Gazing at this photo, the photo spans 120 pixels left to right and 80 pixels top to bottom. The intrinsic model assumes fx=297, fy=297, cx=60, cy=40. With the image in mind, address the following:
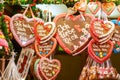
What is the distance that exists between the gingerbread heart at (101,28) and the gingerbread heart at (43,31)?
0.77 feet

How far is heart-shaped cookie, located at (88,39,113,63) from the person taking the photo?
5.57ft

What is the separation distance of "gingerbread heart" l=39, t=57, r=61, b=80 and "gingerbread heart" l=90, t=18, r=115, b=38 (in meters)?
0.32

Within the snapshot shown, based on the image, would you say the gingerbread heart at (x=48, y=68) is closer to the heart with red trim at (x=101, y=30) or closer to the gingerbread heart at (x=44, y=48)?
the gingerbread heart at (x=44, y=48)

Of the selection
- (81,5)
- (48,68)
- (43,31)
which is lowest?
(48,68)

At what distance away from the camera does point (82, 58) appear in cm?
308

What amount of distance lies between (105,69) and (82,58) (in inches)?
52.0

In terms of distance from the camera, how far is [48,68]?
1768 millimetres

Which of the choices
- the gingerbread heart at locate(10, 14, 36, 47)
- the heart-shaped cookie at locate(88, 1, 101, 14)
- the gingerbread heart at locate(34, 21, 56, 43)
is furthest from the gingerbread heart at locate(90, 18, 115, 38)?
the gingerbread heart at locate(10, 14, 36, 47)

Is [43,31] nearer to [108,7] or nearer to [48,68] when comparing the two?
[48,68]

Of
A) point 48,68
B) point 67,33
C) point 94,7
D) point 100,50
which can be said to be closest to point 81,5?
point 94,7

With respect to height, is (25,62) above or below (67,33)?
below

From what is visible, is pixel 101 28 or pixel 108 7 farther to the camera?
pixel 108 7

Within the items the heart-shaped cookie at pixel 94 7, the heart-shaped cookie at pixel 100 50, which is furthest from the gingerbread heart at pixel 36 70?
the heart-shaped cookie at pixel 94 7

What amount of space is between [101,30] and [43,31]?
0.34m
